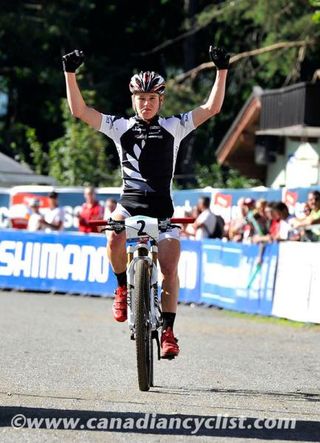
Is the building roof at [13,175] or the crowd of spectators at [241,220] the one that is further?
the building roof at [13,175]

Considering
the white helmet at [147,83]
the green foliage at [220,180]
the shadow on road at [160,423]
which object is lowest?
the green foliage at [220,180]

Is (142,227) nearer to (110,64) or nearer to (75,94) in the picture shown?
(75,94)

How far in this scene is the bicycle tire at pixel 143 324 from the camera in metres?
8.58

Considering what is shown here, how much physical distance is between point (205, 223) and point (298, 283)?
16.6 ft

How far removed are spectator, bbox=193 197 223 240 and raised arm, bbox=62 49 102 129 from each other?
483 inches

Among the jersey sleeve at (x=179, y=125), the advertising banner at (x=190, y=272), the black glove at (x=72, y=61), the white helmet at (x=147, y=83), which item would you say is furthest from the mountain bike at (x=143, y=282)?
the advertising banner at (x=190, y=272)

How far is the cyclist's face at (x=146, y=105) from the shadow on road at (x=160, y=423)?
95.4 inches

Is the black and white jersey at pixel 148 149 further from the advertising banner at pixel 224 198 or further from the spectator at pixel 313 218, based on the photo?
the advertising banner at pixel 224 198

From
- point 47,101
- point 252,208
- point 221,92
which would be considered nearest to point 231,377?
point 221,92

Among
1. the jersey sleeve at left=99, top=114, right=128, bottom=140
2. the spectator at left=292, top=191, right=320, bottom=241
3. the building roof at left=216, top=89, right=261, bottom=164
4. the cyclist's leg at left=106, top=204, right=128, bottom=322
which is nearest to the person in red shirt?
the spectator at left=292, top=191, right=320, bottom=241

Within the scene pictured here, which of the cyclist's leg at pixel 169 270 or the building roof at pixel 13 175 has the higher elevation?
the cyclist's leg at pixel 169 270

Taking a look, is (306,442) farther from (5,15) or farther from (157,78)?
(5,15)

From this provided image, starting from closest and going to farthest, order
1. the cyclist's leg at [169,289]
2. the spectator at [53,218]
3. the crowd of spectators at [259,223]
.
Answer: the cyclist's leg at [169,289] < the crowd of spectators at [259,223] < the spectator at [53,218]

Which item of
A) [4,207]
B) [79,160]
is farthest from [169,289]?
[79,160]
